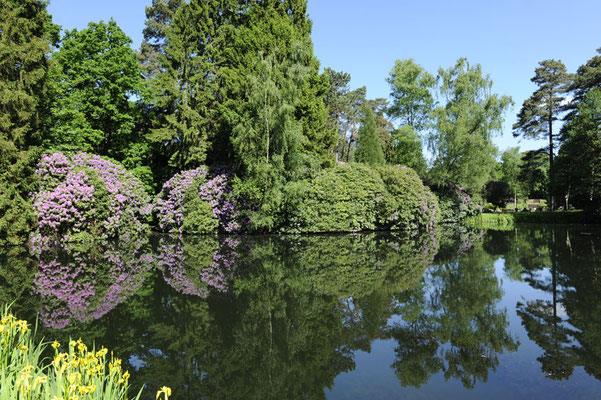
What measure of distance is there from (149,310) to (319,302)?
3.38 m

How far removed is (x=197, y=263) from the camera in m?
12.0

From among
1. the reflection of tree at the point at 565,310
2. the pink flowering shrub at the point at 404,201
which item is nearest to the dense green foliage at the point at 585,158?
the pink flowering shrub at the point at 404,201

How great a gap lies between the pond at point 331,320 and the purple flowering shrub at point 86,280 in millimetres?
52

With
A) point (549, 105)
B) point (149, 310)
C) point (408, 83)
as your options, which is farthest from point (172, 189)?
point (549, 105)

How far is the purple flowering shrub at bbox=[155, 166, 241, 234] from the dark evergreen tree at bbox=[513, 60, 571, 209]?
1233 inches

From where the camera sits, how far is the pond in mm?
4512

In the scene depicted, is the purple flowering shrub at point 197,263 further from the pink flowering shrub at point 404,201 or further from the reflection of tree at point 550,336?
the pink flowering shrub at point 404,201

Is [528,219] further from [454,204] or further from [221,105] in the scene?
[221,105]

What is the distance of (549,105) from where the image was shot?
35594mm

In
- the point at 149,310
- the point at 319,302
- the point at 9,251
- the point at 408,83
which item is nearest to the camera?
the point at 149,310

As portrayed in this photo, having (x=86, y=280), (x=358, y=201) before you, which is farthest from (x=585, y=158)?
(x=86, y=280)

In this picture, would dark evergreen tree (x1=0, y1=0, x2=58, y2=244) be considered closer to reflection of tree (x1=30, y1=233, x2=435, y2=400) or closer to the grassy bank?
reflection of tree (x1=30, y1=233, x2=435, y2=400)

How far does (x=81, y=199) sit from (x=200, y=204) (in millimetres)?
5821

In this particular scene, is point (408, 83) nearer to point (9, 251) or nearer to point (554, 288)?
point (554, 288)
